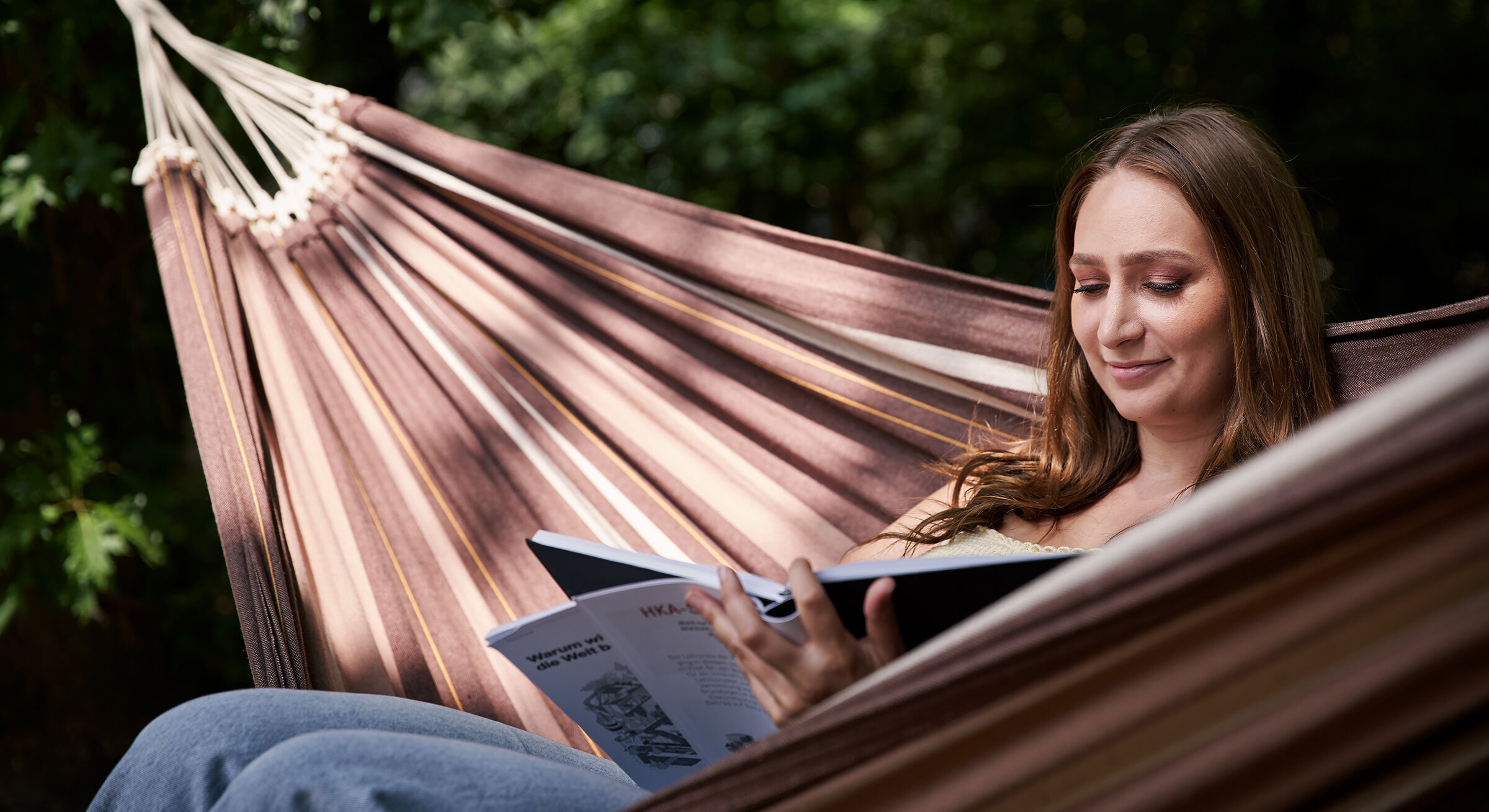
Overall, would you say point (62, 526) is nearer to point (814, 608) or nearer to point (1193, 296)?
point (814, 608)

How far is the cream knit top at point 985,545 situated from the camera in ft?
4.22

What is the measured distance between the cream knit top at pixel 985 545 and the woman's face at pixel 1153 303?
204mm

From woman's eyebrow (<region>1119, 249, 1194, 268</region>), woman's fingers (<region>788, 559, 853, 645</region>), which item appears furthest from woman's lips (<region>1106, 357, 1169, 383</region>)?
woman's fingers (<region>788, 559, 853, 645</region>)

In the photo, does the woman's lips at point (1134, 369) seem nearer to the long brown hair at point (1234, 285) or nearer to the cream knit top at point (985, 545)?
the long brown hair at point (1234, 285)

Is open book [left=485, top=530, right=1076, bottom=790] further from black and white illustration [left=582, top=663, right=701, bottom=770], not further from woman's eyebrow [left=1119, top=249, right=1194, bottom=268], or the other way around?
woman's eyebrow [left=1119, top=249, right=1194, bottom=268]

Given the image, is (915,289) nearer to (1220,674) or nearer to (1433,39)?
(1220,674)

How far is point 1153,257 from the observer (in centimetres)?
113

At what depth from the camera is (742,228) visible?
1.57 m

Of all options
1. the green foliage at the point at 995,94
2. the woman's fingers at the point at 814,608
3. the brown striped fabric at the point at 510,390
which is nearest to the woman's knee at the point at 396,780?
the woman's fingers at the point at 814,608

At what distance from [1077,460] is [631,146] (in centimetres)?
382

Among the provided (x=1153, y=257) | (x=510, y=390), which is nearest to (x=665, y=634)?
(x=1153, y=257)

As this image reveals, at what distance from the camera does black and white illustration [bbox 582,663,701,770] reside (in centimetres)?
97

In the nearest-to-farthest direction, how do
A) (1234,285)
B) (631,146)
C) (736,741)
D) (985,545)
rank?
(736,741) < (1234,285) < (985,545) < (631,146)

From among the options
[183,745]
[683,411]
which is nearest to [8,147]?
[683,411]
